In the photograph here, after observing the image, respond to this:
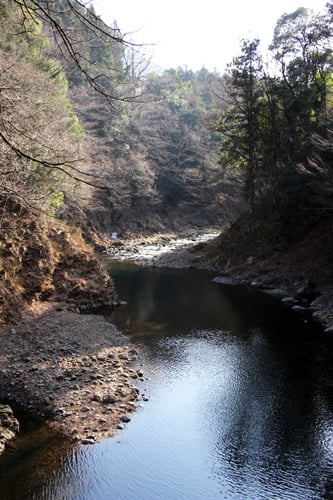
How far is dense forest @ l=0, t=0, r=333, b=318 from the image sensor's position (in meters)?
7.99

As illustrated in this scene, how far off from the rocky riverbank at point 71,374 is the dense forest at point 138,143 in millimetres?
1771

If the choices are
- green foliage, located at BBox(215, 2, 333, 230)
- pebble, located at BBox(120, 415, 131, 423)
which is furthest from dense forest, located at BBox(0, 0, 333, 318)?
pebble, located at BBox(120, 415, 131, 423)

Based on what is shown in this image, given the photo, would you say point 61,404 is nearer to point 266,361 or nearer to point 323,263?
point 266,361

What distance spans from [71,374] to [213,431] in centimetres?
350

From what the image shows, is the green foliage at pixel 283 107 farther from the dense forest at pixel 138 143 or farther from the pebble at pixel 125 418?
the pebble at pixel 125 418

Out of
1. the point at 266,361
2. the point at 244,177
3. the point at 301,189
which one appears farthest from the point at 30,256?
the point at 244,177

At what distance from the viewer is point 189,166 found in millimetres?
→ 43500

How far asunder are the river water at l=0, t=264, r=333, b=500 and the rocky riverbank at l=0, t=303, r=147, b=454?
1.35 feet

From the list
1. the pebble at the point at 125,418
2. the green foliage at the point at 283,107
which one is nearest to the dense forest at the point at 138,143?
the green foliage at the point at 283,107

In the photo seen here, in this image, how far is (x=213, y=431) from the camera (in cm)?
822

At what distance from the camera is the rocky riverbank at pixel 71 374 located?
845 centimetres

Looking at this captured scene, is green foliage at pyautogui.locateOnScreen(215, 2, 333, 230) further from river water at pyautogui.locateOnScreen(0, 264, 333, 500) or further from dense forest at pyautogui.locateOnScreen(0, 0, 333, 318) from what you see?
river water at pyautogui.locateOnScreen(0, 264, 333, 500)

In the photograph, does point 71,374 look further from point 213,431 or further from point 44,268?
point 44,268

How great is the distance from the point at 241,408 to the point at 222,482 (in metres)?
2.32
